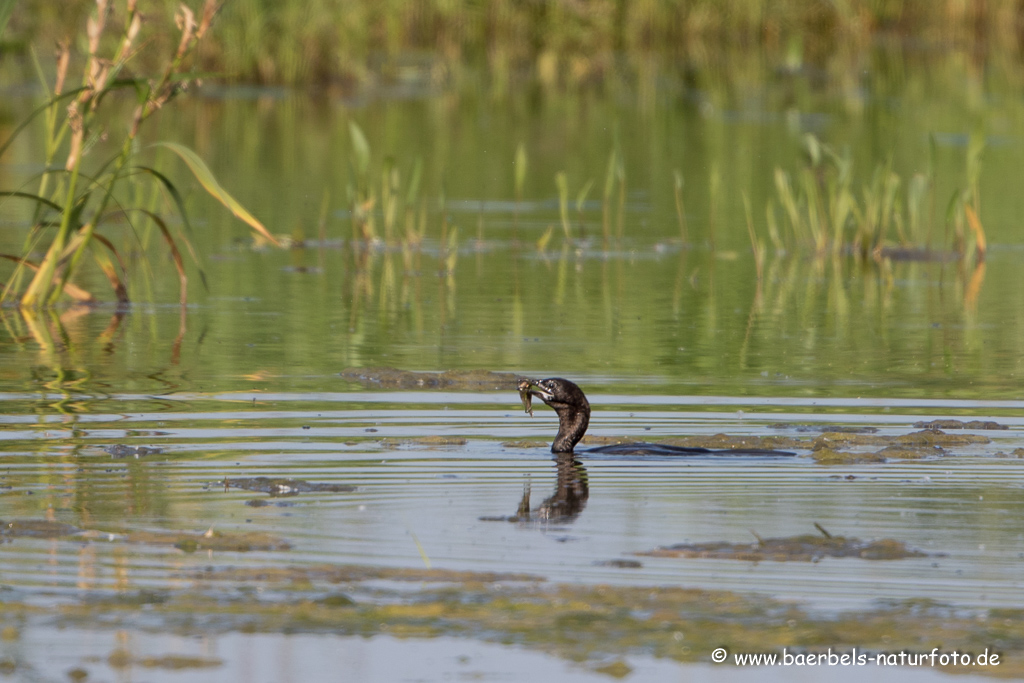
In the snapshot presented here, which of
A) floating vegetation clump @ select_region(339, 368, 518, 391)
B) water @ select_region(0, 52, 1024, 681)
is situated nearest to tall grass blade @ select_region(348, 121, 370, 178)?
water @ select_region(0, 52, 1024, 681)

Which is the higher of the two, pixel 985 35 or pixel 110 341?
pixel 985 35

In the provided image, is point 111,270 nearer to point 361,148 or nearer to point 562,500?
point 361,148

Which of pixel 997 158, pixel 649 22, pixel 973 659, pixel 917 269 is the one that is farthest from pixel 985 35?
pixel 973 659

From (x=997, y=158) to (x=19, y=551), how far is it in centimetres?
1645

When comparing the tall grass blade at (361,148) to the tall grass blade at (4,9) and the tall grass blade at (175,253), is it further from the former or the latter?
the tall grass blade at (4,9)

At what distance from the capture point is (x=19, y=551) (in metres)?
5.02

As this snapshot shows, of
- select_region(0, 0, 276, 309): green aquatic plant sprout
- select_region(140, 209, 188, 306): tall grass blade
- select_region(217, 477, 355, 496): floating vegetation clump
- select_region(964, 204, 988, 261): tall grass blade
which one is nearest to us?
select_region(217, 477, 355, 496): floating vegetation clump

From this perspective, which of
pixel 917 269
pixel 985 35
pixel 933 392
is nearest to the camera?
pixel 933 392

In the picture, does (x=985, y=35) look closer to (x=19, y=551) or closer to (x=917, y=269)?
(x=917, y=269)

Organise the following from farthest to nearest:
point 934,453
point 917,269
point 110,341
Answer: point 917,269 → point 110,341 → point 934,453

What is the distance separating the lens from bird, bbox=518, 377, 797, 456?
6.80 meters

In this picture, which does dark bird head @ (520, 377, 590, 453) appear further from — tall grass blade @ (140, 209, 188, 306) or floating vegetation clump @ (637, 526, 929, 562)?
tall grass blade @ (140, 209, 188, 306)

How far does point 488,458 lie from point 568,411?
1.28 feet

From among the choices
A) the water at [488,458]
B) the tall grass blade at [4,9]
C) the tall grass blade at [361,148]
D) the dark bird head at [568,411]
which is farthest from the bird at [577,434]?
the tall grass blade at [361,148]
